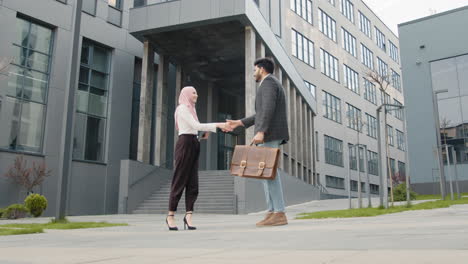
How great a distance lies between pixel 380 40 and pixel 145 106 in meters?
50.7

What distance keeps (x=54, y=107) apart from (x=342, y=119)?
35.5 m

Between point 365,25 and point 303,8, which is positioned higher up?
point 365,25

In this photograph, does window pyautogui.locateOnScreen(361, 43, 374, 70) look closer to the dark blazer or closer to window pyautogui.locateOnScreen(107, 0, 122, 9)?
window pyautogui.locateOnScreen(107, 0, 122, 9)

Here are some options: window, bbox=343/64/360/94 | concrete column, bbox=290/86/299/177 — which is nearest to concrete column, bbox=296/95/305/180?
concrete column, bbox=290/86/299/177

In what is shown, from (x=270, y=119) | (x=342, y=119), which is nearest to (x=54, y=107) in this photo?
(x=270, y=119)

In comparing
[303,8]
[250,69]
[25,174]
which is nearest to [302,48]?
[303,8]

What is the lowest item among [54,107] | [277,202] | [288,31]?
[277,202]

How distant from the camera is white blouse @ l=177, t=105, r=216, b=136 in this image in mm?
6293

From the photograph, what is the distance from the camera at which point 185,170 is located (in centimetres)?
630

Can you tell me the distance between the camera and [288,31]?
3788 cm

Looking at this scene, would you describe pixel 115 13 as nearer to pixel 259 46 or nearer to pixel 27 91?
pixel 27 91

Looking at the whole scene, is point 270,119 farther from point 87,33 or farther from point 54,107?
point 87,33

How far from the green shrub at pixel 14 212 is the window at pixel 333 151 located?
33778 mm

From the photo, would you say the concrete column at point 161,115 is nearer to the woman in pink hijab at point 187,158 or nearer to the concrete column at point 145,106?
the concrete column at point 145,106
